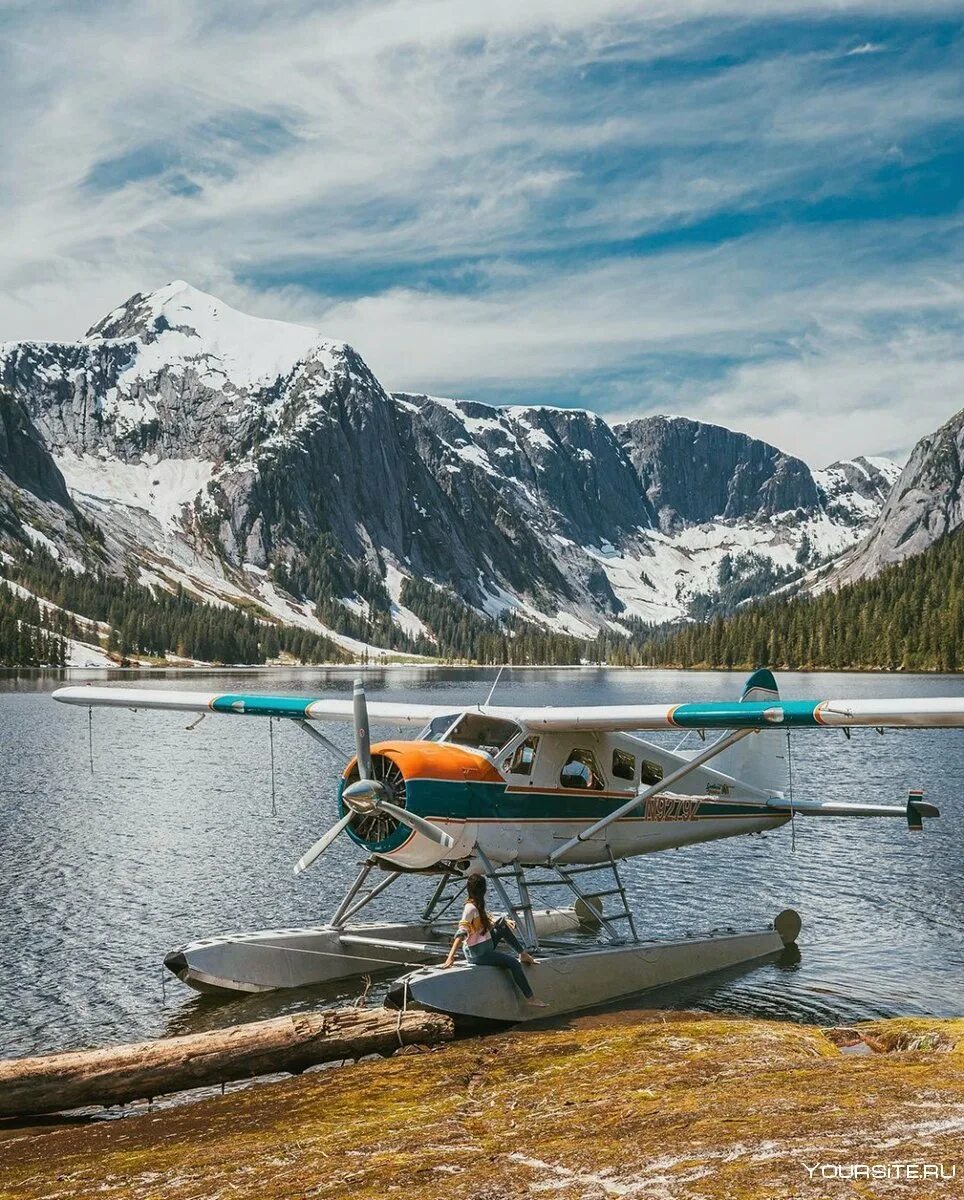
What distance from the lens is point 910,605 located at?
146 metres

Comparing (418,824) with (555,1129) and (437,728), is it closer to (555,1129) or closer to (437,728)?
(437,728)

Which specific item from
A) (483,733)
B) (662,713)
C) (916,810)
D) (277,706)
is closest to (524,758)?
(483,733)

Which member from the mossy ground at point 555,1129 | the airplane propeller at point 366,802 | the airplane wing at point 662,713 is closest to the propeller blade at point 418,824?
the airplane propeller at point 366,802

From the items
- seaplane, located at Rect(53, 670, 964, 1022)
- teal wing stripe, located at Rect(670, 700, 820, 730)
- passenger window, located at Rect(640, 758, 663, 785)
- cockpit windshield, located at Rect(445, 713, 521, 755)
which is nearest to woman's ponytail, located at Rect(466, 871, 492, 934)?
seaplane, located at Rect(53, 670, 964, 1022)

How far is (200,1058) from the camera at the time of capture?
1284cm

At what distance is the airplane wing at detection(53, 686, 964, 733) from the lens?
15.9 meters

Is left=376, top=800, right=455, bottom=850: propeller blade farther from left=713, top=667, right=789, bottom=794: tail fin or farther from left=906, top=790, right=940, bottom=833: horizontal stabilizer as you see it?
left=713, top=667, right=789, bottom=794: tail fin

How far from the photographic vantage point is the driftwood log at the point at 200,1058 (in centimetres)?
1208

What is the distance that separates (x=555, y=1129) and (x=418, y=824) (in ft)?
Result: 17.7

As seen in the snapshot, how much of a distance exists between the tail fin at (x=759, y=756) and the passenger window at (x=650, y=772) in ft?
9.03

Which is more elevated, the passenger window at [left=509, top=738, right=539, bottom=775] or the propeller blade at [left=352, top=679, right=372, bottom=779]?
the propeller blade at [left=352, top=679, right=372, bottom=779]

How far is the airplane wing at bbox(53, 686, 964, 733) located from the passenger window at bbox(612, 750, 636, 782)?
0.93 metres

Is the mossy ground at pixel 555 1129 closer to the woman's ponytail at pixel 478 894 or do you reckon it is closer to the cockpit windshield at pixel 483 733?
the woman's ponytail at pixel 478 894

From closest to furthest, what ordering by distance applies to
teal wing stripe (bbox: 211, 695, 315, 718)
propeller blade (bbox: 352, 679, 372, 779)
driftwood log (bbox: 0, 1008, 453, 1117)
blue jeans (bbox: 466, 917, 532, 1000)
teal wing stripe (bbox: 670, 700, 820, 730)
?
driftwood log (bbox: 0, 1008, 453, 1117) < propeller blade (bbox: 352, 679, 372, 779) < blue jeans (bbox: 466, 917, 532, 1000) < teal wing stripe (bbox: 670, 700, 820, 730) < teal wing stripe (bbox: 211, 695, 315, 718)
